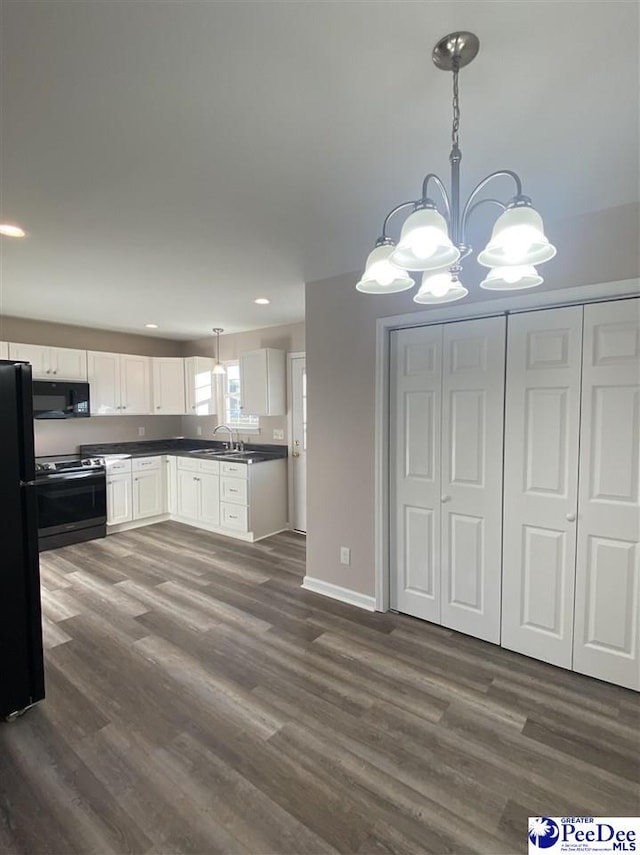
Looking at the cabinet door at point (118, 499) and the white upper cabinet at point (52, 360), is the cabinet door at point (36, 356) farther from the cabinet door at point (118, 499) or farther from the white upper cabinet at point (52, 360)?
the cabinet door at point (118, 499)

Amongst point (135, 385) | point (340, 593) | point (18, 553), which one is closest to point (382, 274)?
point (18, 553)

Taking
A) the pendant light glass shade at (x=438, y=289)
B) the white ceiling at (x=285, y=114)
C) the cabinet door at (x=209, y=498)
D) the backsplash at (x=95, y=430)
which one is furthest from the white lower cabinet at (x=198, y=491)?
the pendant light glass shade at (x=438, y=289)

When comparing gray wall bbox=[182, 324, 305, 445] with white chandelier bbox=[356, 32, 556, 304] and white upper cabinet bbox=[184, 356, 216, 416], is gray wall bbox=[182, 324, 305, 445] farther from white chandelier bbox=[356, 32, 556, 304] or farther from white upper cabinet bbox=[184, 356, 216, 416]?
white chandelier bbox=[356, 32, 556, 304]

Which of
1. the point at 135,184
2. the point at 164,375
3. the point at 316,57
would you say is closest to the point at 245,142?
the point at 316,57

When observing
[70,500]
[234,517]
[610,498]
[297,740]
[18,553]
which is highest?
[610,498]

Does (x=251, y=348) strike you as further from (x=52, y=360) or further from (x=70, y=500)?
(x=70, y=500)

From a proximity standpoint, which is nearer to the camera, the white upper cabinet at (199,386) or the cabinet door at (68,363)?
the cabinet door at (68,363)

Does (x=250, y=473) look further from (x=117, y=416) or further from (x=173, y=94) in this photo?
(x=173, y=94)

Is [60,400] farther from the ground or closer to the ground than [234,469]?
farther from the ground

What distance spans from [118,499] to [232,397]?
6.52 feet

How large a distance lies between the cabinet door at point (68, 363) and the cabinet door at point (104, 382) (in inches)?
2.8

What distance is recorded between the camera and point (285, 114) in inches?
57.1

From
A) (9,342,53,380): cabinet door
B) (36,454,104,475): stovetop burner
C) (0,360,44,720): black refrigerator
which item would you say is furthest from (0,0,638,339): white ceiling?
(36,454,104,475): stovetop burner

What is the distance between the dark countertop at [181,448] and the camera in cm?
513
